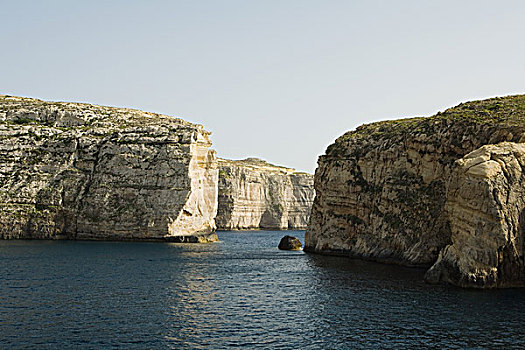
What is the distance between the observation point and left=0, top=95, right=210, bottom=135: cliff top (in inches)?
4879

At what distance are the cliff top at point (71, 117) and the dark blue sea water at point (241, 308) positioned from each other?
58.7 m

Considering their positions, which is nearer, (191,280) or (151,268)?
(191,280)

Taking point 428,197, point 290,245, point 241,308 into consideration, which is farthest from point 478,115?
point 290,245

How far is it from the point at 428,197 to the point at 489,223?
2033cm

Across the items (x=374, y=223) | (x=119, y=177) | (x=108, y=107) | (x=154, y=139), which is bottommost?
(x=374, y=223)

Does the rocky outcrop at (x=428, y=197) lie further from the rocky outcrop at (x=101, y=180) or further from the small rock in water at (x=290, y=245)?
the rocky outcrop at (x=101, y=180)

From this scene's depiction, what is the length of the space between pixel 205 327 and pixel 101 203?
82.3 m

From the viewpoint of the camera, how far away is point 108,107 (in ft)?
455

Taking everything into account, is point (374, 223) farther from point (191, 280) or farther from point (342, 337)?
point (342, 337)

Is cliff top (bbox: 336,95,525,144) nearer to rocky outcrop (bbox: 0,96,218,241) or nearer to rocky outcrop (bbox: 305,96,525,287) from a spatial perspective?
Answer: rocky outcrop (bbox: 305,96,525,287)

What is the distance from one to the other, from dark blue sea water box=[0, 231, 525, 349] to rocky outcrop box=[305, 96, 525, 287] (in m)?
3.70

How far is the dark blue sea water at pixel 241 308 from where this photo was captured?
114 ft

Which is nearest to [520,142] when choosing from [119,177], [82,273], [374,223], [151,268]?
[374,223]

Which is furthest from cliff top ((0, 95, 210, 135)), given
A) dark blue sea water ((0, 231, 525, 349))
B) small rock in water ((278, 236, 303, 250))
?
dark blue sea water ((0, 231, 525, 349))
